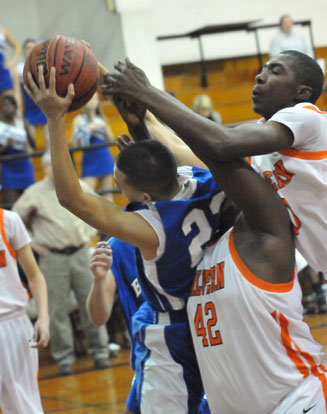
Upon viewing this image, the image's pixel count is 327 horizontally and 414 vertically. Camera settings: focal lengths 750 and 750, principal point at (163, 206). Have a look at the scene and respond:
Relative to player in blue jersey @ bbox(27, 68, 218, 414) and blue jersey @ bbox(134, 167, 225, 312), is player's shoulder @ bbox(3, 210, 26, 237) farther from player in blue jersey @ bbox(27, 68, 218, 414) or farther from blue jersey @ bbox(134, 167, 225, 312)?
blue jersey @ bbox(134, 167, 225, 312)

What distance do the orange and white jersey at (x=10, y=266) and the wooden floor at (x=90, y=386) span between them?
1.44m

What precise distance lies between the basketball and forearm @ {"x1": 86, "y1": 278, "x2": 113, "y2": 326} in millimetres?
897

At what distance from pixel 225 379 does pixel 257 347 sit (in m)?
0.17

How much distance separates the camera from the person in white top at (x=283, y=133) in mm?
2369

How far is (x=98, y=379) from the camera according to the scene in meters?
6.14

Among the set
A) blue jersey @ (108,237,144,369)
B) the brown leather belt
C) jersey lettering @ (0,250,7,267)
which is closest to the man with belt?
the brown leather belt

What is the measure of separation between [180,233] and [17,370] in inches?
66.1

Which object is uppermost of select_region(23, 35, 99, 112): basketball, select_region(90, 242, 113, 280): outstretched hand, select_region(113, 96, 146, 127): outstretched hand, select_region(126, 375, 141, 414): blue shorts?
select_region(23, 35, 99, 112): basketball

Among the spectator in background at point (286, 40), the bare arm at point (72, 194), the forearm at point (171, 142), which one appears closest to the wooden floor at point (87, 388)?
the forearm at point (171, 142)

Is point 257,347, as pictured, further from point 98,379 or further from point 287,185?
point 98,379

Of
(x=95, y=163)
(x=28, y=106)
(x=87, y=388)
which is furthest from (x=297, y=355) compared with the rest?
(x=28, y=106)

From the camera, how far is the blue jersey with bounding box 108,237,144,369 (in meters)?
3.34

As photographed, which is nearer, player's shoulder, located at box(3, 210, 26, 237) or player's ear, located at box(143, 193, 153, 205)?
player's ear, located at box(143, 193, 153, 205)

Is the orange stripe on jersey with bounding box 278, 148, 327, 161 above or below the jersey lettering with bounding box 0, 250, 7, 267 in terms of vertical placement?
above
